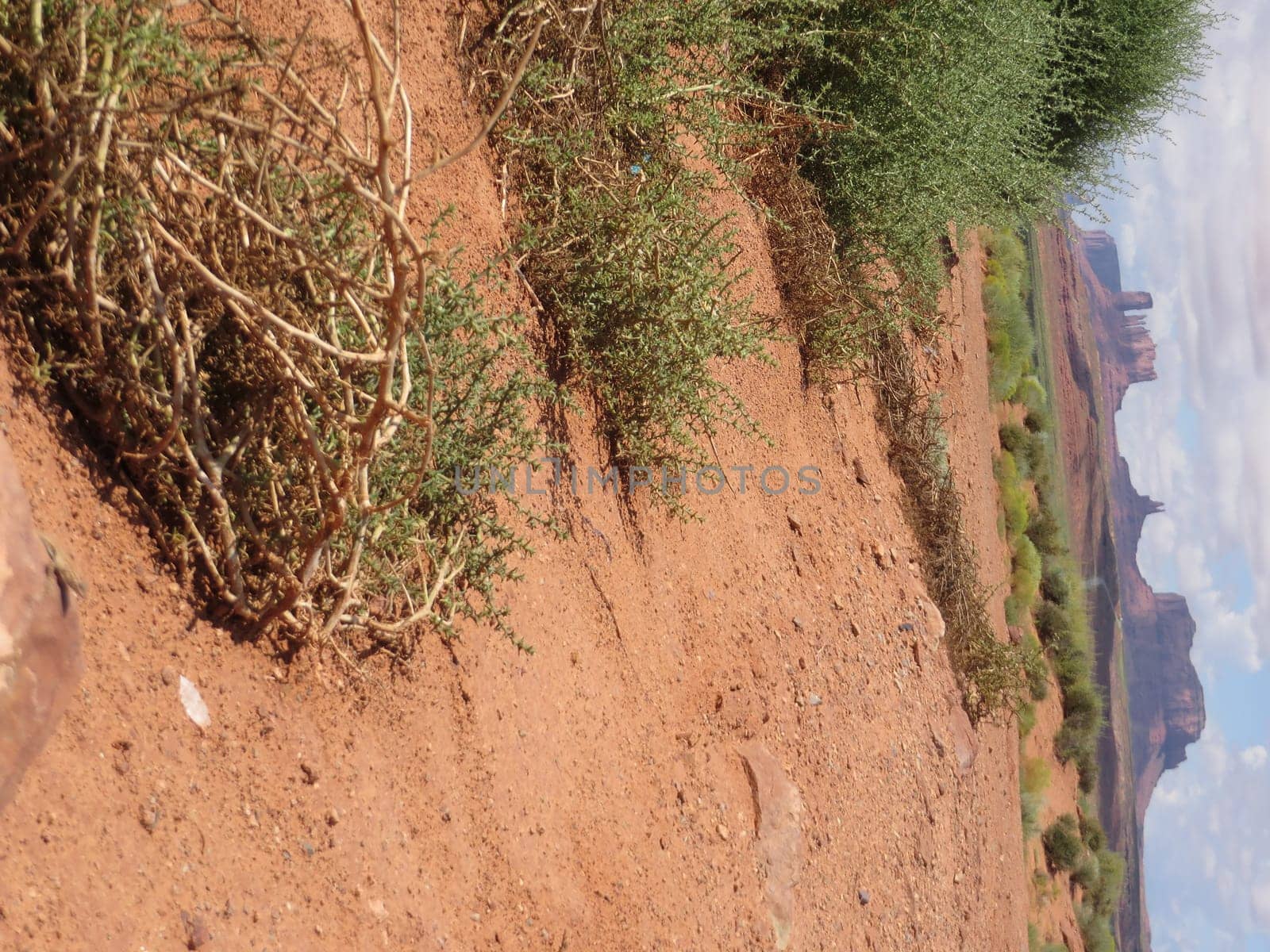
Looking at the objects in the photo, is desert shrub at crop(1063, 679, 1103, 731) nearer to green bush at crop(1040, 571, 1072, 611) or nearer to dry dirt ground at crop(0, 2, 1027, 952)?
green bush at crop(1040, 571, 1072, 611)

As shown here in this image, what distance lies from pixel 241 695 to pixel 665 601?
7.36 feet

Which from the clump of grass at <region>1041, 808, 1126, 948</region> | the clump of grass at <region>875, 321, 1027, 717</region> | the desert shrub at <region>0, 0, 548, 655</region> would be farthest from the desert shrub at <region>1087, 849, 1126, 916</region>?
the desert shrub at <region>0, 0, 548, 655</region>

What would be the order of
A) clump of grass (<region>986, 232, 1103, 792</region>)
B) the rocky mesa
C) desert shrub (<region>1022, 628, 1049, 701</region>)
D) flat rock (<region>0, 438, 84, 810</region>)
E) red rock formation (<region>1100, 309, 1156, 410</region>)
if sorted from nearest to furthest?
flat rock (<region>0, 438, 84, 810</region>) < desert shrub (<region>1022, 628, 1049, 701</region>) < clump of grass (<region>986, 232, 1103, 792</region>) < the rocky mesa < red rock formation (<region>1100, 309, 1156, 410</region>)

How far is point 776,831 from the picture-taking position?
468 cm

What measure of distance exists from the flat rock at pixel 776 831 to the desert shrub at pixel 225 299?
2.20 m

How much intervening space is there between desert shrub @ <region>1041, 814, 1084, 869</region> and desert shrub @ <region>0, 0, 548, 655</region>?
1072cm

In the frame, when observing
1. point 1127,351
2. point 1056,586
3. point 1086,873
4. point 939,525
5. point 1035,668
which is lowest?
point 1127,351

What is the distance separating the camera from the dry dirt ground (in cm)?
218

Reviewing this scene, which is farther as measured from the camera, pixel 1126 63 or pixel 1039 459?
pixel 1039 459

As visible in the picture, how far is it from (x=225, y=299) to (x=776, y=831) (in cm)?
333

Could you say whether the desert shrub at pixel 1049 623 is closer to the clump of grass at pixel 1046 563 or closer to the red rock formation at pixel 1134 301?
the clump of grass at pixel 1046 563

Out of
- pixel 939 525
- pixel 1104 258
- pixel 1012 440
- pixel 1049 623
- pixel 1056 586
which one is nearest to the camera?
pixel 939 525

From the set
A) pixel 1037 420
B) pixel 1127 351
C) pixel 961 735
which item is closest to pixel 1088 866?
pixel 1037 420

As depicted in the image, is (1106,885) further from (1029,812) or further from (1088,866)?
(1029,812)
